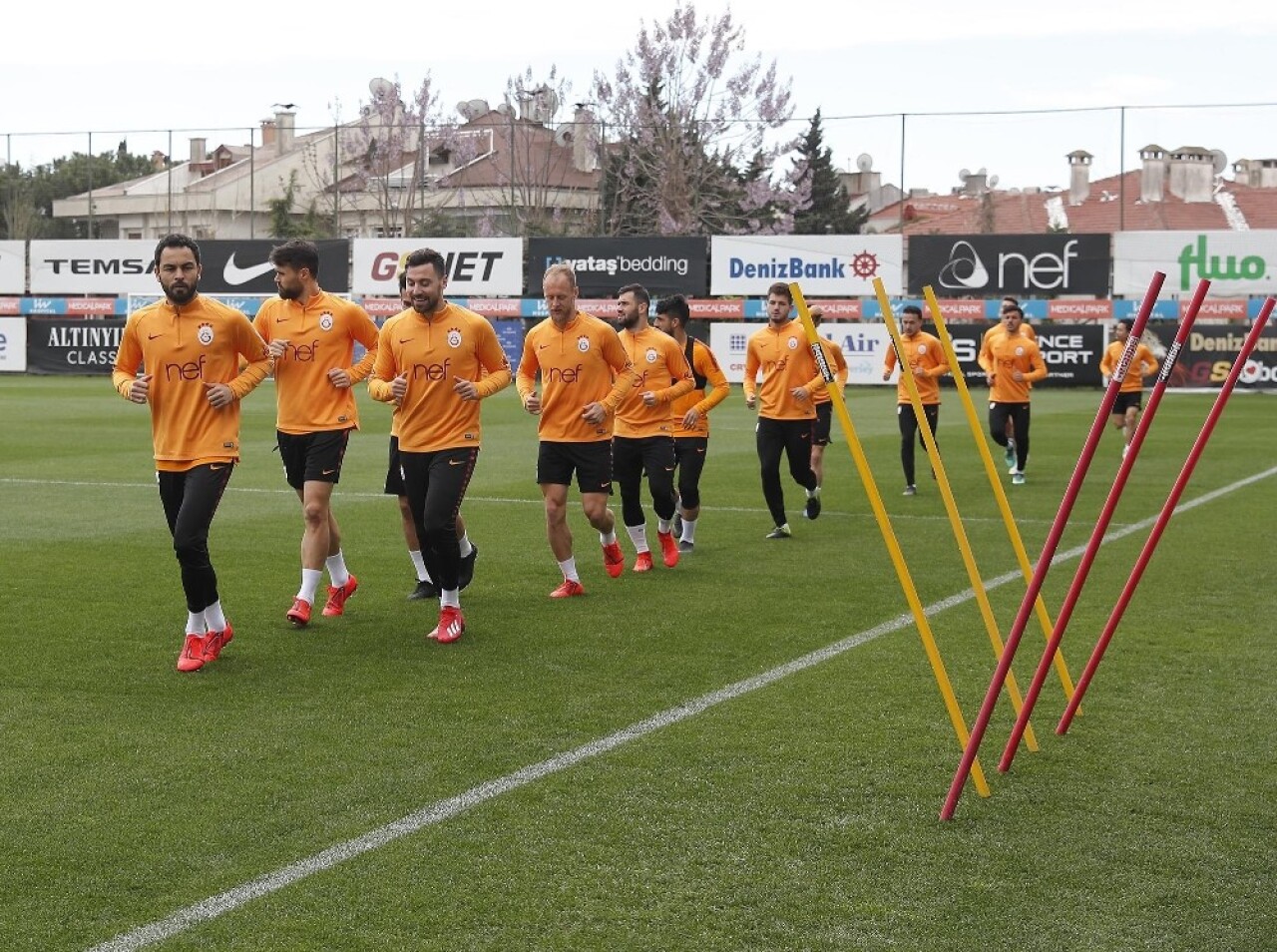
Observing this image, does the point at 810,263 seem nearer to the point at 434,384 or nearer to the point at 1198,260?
the point at 1198,260

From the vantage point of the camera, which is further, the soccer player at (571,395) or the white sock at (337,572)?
the soccer player at (571,395)

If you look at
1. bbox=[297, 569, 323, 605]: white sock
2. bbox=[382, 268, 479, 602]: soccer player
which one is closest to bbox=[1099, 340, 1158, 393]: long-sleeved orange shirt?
bbox=[382, 268, 479, 602]: soccer player

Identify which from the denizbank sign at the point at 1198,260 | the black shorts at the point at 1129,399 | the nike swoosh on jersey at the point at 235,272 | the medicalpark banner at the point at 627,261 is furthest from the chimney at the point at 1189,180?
the black shorts at the point at 1129,399

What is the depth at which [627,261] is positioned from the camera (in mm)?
42219

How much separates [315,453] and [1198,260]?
108ft

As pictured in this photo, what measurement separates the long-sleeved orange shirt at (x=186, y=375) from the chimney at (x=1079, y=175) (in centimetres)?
3922

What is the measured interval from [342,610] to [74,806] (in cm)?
427

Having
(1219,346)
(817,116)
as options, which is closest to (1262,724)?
(1219,346)

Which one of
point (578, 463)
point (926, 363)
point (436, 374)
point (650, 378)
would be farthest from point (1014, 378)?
point (436, 374)

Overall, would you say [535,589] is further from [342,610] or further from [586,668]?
[586,668]

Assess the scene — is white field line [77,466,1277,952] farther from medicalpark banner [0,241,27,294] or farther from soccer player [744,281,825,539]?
medicalpark banner [0,241,27,294]

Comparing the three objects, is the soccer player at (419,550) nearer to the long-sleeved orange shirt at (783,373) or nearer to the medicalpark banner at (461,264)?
the long-sleeved orange shirt at (783,373)

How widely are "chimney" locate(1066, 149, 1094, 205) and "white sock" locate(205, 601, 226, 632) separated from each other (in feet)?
129

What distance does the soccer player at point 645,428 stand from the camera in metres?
12.1
